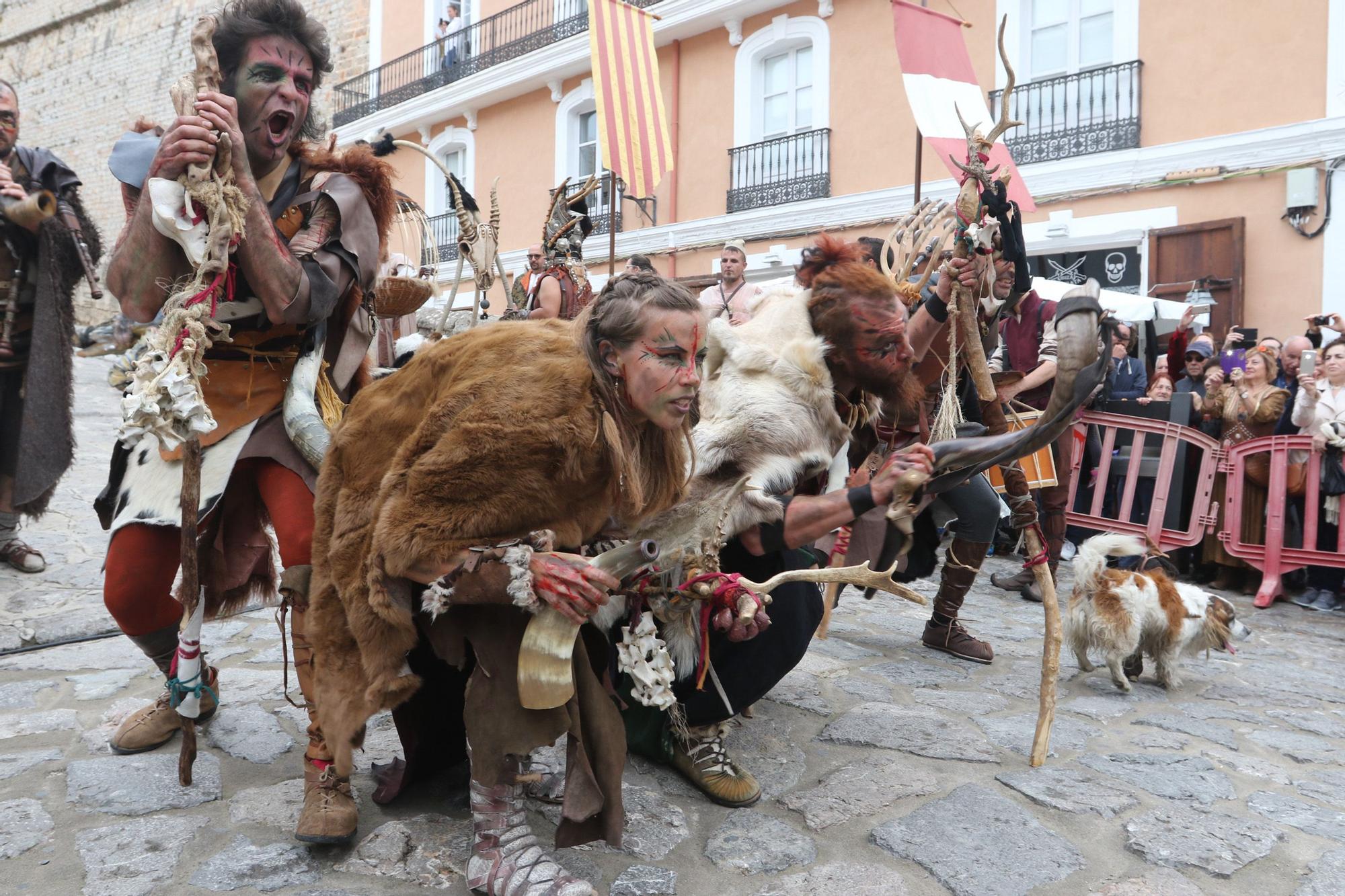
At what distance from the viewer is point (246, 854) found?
7.61ft

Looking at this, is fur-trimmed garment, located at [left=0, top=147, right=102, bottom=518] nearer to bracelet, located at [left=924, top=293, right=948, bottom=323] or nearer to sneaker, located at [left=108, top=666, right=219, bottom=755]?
sneaker, located at [left=108, top=666, right=219, bottom=755]

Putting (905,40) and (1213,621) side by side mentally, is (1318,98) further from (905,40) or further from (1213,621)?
(1213,621)

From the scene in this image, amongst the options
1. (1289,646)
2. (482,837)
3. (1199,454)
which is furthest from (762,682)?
(1199,454)

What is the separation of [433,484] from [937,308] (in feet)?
6.48

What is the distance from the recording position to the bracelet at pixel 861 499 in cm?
230

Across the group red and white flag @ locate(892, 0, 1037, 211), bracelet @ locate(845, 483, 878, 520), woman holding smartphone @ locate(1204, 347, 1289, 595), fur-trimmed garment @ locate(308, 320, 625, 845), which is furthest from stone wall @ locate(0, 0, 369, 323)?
bracelet @ locate(845, 483, 878, 520)

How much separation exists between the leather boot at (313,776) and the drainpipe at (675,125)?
44.4ft

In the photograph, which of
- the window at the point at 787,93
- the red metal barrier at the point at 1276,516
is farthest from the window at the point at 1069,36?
the red metal barrier at the point at 1276,516

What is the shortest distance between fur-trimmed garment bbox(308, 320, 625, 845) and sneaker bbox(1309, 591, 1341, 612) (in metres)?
5.67

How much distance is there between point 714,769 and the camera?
278 centimetres

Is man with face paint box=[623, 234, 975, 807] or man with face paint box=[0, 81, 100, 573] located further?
man with face paint box=[0, 81, 100, 573]

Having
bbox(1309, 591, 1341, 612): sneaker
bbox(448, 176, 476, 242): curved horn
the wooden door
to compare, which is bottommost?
bbox(1309, 591, 1341, 612): sneaker

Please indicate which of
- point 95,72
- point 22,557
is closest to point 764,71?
point 22,557

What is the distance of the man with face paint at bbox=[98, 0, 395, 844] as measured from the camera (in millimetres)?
2418
